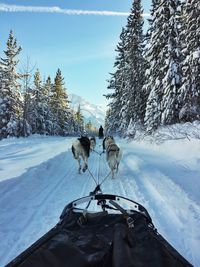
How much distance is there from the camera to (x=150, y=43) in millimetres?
23359

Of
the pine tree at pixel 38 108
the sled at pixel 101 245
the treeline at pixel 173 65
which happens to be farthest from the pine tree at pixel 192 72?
the pine tree at pixel 38 108

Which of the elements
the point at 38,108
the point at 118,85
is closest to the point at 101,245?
the point at 118,85

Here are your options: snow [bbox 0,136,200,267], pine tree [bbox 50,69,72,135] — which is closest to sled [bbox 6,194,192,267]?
snow [bbox 0,136,200,267]

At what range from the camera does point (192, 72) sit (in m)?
18.8

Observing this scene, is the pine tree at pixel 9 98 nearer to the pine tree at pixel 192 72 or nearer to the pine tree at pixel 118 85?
the pine tree at pixel 118 85

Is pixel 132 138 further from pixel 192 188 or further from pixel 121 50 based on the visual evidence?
pixel 192 188

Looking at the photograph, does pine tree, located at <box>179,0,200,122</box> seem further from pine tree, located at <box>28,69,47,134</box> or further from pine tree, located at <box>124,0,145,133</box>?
pine tree, located at <box>28,69,47,134</box>

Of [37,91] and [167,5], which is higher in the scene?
[167,5]

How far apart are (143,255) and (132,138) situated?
26.6 m

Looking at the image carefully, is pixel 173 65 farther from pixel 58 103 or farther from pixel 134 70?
pixel 58 103

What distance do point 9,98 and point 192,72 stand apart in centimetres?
2632

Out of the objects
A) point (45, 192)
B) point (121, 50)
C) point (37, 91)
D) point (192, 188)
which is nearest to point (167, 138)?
point (192, 188)

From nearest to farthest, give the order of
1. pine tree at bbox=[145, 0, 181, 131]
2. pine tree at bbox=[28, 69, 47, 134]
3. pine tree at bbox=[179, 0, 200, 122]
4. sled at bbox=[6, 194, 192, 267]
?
sled at bbox=[6, 194, 192, 267] < pine tree at bbox=[179, 0, 200, 122] < pine tree at bbox=[145, 0, 181, 131] < pine tree at bbox=[28, 69, 47, 134]

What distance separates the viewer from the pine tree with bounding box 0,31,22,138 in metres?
37.3
